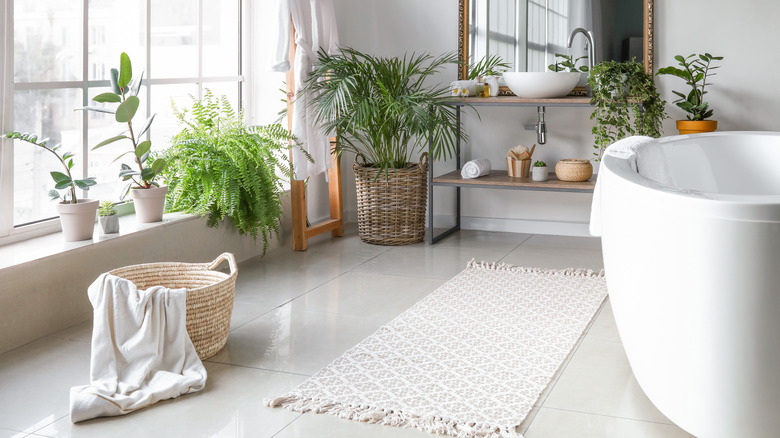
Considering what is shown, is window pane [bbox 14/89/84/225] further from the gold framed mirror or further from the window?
the gold framed mirror

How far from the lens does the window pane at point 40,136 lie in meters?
3.27

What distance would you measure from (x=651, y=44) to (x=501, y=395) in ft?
9.50

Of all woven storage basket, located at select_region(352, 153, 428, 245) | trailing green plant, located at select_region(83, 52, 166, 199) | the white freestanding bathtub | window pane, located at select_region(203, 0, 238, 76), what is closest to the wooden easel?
woven storage basket, located at select_region(352, 153, 428, 245)

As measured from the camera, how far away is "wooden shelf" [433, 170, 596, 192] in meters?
4.41

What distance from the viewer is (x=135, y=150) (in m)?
3.48

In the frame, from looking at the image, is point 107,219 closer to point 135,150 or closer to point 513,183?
point 135,150

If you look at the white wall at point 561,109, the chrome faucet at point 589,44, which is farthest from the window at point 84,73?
the chrome faucet at point 589,44

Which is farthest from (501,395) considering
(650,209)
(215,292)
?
(215,292)

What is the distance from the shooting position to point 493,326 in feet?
10.3

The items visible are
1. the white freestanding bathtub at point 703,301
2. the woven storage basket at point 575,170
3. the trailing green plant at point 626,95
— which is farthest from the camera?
the woven storage basket at point 575,170

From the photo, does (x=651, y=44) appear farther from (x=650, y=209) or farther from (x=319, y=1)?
(x=650, y=209)

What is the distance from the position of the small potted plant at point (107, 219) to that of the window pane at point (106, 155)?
1.06ft

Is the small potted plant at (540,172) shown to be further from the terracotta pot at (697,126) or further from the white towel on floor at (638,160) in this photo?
the white towel on floor at (638,160)

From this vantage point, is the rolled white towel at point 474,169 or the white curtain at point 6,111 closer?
the white curtain at point 6,111
